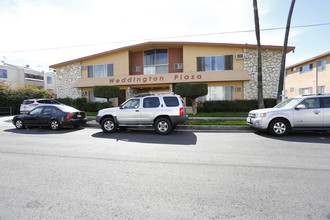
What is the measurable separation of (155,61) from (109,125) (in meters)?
13.7

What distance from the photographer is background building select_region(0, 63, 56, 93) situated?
3912 cm

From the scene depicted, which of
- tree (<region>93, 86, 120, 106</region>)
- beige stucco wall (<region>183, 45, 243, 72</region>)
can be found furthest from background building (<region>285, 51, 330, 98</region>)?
tree (<region>93, 86, 120, 106</region>)

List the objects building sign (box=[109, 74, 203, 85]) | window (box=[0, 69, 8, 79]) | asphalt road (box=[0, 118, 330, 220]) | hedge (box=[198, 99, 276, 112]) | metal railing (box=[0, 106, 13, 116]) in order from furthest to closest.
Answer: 1. window (box=[0, 69, 8, 79])
2. metal railing (box=[0, 106, 13, 116])
3. building sign (box=[109, 74, 203, 85])
4. hedge (box=[198, 99, 276, 112])
5. asphalt road (box=[0, 118, 330, 220])

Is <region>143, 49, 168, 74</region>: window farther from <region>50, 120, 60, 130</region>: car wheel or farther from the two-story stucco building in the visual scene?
<region>50, 120, 60, 130</region>: car wheel

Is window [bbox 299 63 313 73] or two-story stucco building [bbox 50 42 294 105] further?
window [bbox 299 63 313 73]

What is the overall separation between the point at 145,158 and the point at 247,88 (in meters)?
16.3

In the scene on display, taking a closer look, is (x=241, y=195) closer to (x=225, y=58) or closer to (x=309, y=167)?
(x=309, y=167)

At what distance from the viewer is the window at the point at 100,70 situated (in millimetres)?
21516

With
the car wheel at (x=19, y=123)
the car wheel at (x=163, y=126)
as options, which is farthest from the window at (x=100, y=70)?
the car wheel at (x=163, y=126)

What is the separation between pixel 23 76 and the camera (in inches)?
1700

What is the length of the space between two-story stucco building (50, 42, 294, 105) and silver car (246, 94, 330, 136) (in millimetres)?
10311

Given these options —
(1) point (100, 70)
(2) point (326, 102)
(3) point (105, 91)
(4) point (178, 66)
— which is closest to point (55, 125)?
(3) point (105, 91)

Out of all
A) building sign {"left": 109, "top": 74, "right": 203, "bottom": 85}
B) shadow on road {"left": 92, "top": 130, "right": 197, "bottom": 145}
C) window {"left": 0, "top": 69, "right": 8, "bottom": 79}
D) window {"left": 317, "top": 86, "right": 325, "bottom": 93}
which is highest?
window {"left": 0, "top": 69, "right": 8, "bottom": 79}

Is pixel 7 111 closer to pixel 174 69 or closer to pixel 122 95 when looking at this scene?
pixel 122 95
